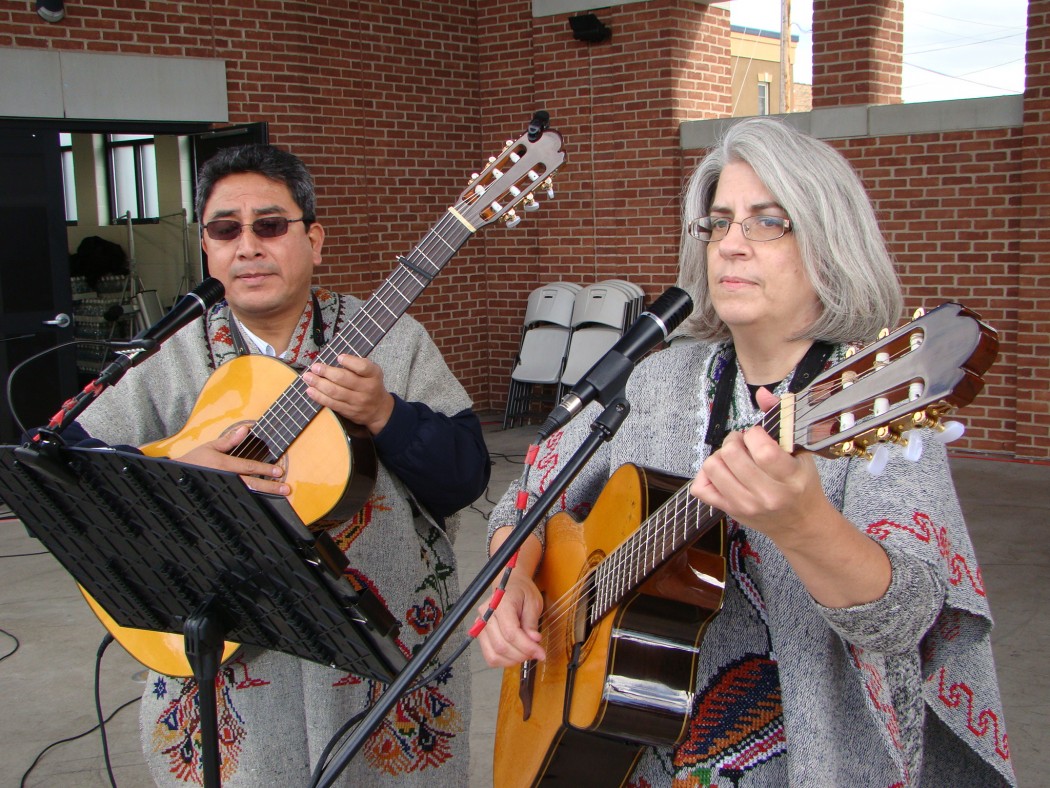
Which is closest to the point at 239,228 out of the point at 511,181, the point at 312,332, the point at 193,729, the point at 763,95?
the point at 312,332

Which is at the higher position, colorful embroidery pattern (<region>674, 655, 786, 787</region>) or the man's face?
the man's face

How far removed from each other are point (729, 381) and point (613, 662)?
0.55 metres

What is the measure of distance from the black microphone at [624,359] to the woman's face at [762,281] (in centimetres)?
20

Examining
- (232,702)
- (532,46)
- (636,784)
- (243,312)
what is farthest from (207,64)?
(636,784)

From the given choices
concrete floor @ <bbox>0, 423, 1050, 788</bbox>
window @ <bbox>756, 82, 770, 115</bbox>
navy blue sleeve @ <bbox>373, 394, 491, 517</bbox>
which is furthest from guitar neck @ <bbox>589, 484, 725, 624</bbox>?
window @ <bbox>756, 82, 770, 115</bbox>

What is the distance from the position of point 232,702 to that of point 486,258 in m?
7.88

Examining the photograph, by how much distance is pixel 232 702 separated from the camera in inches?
84.8

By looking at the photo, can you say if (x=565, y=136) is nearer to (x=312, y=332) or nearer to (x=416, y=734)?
(x=312, y=332)

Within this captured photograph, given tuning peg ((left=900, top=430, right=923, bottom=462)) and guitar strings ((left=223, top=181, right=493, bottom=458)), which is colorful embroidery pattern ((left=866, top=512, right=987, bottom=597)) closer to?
tuning peg ((left=900, top=430, right=923, bottom=462))

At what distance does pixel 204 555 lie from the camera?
1580mm

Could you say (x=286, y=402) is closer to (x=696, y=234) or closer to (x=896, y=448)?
(x=696, y=234)

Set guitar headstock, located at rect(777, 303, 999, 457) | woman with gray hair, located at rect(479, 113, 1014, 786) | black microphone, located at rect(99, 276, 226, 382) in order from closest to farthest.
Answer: guitar headstock, located at rect(777, 303, 999, 457) < woman with gray hair, located at rect(479, 113, 1014, 786) < black microphone, located at rect(99, 276, 226, 382)

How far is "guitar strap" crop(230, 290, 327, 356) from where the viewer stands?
234 centimetres

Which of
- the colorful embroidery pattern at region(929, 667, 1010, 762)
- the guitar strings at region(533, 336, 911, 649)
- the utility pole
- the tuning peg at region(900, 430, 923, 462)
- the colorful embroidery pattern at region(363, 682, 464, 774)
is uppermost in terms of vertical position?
the utility pole
